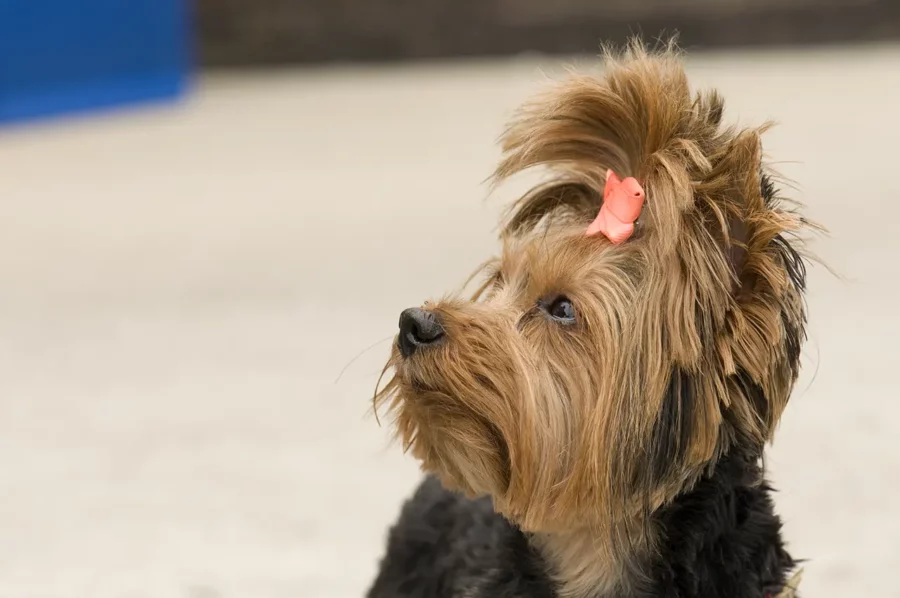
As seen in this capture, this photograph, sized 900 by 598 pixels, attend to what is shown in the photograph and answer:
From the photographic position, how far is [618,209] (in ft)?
6.32

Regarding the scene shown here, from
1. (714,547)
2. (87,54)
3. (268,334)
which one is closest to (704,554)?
(714,547)

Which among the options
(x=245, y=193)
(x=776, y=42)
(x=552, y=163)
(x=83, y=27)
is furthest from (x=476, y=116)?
(x=552, y=163)

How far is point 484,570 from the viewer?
2.22m

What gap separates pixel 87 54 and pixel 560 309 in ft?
26.0

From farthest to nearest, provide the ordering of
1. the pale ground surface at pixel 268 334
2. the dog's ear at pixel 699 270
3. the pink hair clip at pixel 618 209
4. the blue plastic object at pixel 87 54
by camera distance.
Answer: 1. the blue plastic object at pixel 87 54
2. the pale ground surface at pixel 268 334
3. the pink hair clip at pixel 618 209
4. the dog's ear at pixel 699 270

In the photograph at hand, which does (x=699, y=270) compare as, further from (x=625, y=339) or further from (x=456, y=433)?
(x=456, y=433)

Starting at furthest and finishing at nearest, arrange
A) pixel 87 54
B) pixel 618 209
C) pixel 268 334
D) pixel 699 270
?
pixel 87 54 → pixel 268 334 → pixel 618 209 → pixel 699 270

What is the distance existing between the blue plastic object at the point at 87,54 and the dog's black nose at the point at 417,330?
744 cm

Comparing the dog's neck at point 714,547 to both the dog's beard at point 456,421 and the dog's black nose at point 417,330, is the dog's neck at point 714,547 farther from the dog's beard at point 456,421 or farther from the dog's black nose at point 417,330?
the dog's black nose at point 417,330

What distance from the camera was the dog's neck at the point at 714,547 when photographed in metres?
1.98

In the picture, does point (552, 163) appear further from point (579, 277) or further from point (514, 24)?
point (514, 24)

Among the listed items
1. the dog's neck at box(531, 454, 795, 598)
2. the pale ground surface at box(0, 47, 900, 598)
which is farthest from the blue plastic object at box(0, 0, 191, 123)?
the dog's neck at box(531, 454, 795, 598)

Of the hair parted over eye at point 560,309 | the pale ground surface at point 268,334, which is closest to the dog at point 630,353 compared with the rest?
the hair parted over eye at point 560,309

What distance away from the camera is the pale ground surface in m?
3.12
